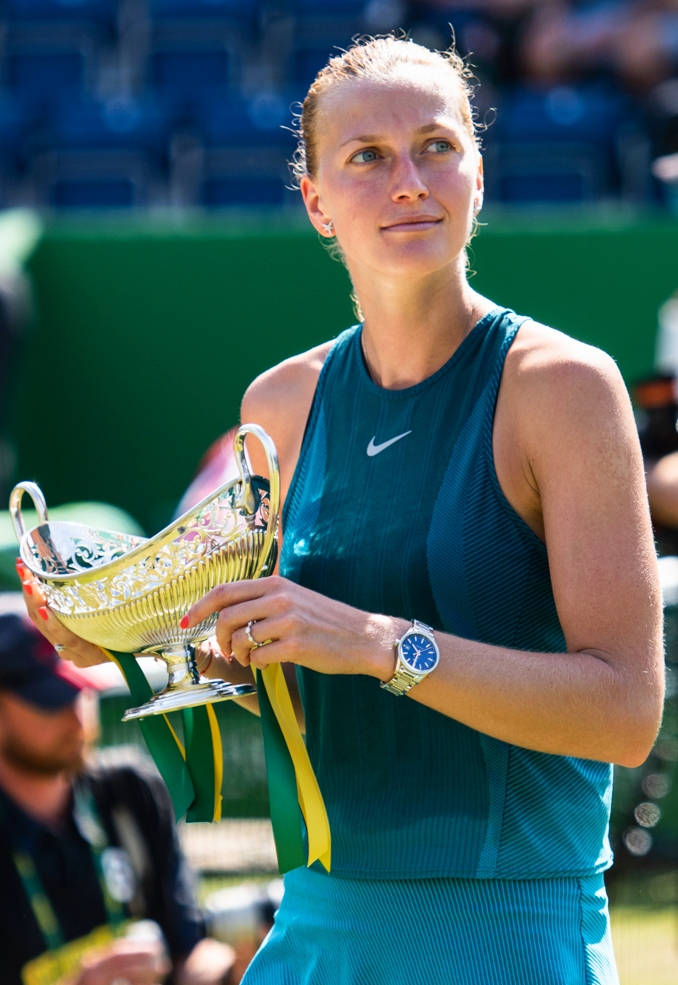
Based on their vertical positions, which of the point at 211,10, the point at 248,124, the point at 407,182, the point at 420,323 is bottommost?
the point at 420,323

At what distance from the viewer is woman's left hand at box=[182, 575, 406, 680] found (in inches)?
Answer: 53.3

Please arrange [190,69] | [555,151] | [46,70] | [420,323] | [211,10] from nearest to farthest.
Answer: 1. [420,323]
2. [555,151]
3. [211,10]
4. [190,69]
5. [46,70]

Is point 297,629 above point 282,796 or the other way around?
above

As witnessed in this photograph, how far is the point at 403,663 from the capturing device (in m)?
1.38

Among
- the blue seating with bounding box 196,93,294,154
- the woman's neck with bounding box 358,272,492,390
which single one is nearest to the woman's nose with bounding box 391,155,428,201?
the woman's neck with bounding box 358,272,492,390

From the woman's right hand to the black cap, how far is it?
126cm

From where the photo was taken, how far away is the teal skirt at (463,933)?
151cm

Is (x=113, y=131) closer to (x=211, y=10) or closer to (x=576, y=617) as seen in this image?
(x=211, y=10)

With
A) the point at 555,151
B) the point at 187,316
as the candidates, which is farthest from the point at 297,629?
the point at 555,151

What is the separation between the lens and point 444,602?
5.09 ft

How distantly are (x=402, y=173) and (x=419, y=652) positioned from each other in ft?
1.70

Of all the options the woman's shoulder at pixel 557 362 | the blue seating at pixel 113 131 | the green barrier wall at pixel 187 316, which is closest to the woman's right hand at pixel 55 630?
the woman's shoulder at pixel 557 362

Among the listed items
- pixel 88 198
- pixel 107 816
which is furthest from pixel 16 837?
pixel 88 198

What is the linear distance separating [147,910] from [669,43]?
5.32 m
